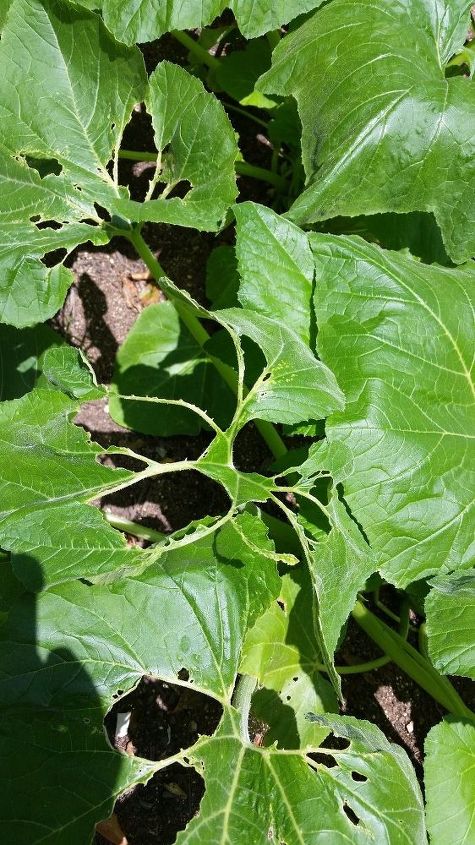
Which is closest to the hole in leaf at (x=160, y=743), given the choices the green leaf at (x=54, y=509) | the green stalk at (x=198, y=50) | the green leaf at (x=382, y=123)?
the green leaf at (x=54, y=509)

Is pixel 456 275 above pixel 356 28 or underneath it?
underneath

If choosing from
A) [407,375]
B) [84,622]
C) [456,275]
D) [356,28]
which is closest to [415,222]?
[456,275]

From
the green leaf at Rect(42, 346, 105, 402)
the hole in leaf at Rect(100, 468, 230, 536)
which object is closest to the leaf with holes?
the green leaf at Rect(42, 346, 105, 402)

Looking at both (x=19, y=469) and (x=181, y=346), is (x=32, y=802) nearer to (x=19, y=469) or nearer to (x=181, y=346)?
(x=19, y=469)

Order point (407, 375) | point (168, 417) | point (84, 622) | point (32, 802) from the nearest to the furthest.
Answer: point (32, 802) < point (84, 622) < point (407, 375) < point (168, 417)

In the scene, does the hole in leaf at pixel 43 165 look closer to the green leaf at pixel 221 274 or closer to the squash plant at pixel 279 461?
the squash plant at pixel 279 461

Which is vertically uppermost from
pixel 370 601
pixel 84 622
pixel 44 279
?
pixel 44 279

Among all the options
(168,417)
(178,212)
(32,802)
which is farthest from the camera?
(168,417)

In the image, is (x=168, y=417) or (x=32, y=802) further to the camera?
(x=168, y=417)
